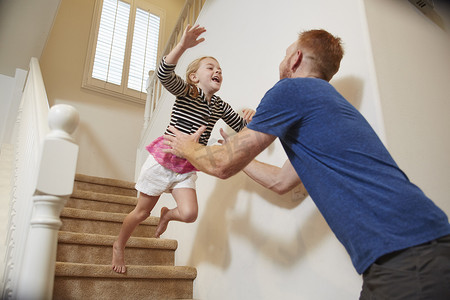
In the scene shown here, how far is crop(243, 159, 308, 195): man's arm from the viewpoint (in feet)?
4.85

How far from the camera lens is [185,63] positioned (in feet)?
10.2

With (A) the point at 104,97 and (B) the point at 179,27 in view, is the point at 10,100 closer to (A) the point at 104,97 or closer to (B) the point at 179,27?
(A) the point at 104,97

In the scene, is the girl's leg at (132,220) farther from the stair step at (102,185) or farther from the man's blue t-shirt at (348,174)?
the stair step at (102,185)

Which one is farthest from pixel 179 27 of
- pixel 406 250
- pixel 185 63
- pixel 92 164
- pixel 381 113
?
pixel 406 250

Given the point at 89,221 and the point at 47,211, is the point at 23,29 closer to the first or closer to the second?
the point at 89,221

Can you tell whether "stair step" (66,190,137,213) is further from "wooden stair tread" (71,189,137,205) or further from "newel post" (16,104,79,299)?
"newel post" (16,104,79,299)

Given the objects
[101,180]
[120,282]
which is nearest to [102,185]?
[101,180]

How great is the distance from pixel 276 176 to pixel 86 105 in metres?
3.75

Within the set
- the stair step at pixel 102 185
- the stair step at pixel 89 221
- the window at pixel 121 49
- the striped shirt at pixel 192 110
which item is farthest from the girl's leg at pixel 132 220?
the window at pixel 121 49

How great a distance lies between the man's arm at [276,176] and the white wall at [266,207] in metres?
0.08

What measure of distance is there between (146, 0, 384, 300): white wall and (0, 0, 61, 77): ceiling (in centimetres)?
151

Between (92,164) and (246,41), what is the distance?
3062 millimetres

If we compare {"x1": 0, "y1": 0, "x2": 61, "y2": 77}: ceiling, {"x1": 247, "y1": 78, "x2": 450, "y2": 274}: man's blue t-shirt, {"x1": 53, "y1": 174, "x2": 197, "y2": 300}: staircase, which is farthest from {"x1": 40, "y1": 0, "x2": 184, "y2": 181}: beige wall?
{"x1": 247, "y1": 78, "x2": 450, "y2": 274}: man's blue t-shirt

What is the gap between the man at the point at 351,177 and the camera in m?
0.81
